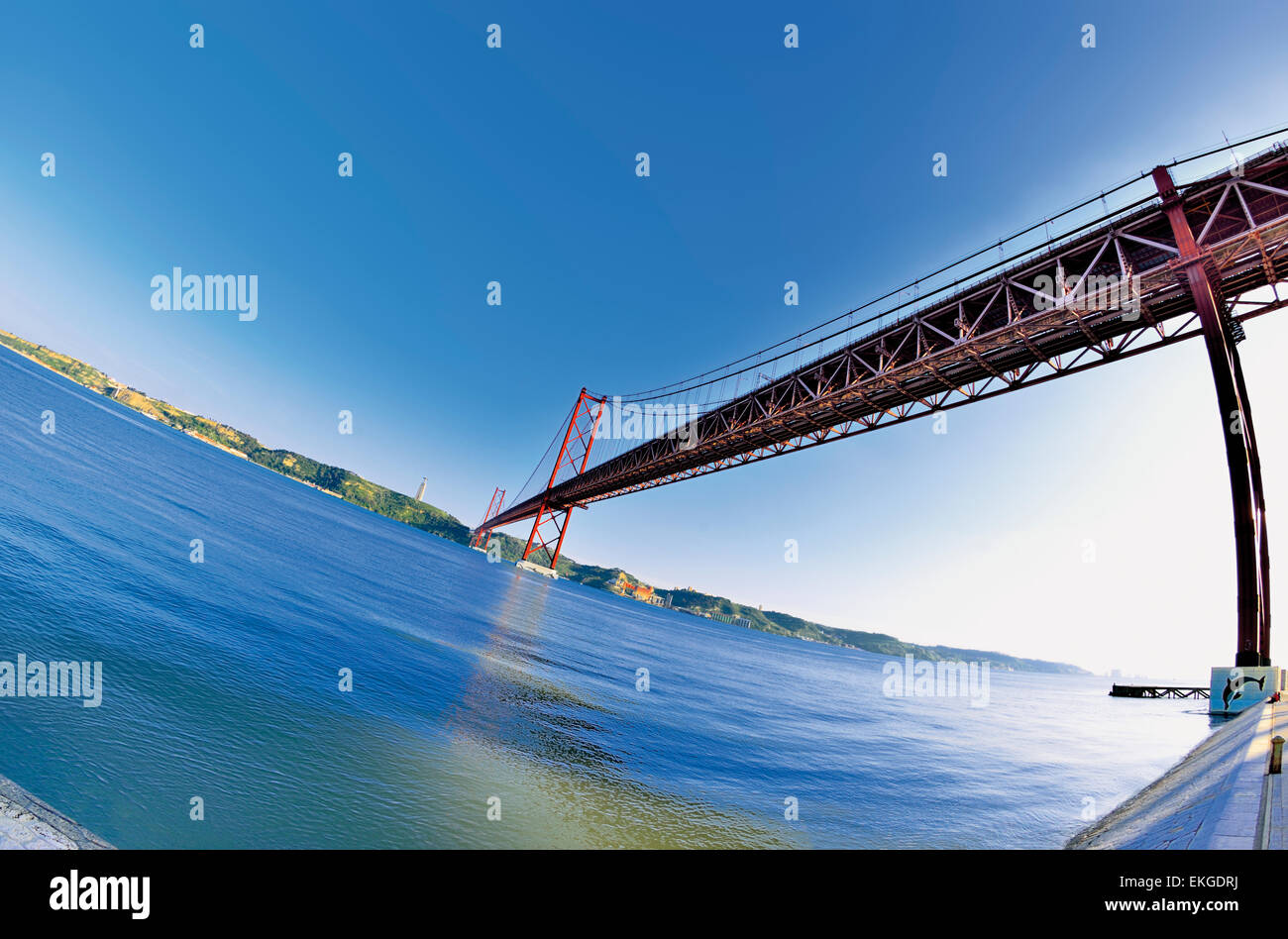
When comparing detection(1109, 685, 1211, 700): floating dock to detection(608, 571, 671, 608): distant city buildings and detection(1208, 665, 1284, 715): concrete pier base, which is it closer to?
detection(1208, 665, 1284, 715): concrete pier base

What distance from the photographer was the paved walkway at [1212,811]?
3.56 meters

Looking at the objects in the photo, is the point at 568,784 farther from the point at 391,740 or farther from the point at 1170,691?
the point at 1170,691

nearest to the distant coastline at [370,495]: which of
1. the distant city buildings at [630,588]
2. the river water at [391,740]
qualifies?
the distant city buildings at [630,588]

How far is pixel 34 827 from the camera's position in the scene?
3260 mm

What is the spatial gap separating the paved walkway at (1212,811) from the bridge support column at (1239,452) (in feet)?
17.3

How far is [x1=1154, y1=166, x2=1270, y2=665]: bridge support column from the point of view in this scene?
39.6ft

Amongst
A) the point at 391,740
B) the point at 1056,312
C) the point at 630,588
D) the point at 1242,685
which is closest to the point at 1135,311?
the point at 1056,312

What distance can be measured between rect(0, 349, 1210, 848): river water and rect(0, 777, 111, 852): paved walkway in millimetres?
450

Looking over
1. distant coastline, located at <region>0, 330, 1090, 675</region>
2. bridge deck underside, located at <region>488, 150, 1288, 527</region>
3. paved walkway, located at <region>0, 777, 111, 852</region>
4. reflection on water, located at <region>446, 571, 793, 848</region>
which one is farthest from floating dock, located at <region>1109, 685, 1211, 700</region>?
distant coastline, located at <region>0, 330, 1090, 675</region>

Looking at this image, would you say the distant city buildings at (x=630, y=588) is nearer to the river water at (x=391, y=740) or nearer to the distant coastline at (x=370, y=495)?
the distant coastline at (x=370, y=495)
